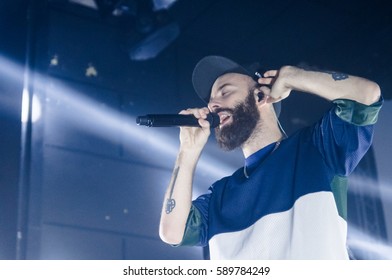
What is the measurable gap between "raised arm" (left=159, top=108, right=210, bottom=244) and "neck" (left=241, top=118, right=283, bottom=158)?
130 millimetres

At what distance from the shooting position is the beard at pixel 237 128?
1.64 meters

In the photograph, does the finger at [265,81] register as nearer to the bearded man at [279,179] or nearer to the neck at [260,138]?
the bearded man at [279,179]

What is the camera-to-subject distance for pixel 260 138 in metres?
1.65

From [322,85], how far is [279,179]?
26cm

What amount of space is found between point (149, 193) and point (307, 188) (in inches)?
50.1

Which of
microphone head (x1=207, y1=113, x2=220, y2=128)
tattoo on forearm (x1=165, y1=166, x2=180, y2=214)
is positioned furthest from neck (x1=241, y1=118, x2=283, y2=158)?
tattoo on forearm (x1=165, y1=166, x2=180, y2=214)

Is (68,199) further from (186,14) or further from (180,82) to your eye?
(186,14)

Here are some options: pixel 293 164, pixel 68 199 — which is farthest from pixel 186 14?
pixel 293 164

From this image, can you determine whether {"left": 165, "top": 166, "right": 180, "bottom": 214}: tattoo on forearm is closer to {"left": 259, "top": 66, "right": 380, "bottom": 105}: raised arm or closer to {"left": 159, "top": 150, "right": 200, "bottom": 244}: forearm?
{"left": 159, "top": 150, "right": 200, "bottom": 244}: forearm

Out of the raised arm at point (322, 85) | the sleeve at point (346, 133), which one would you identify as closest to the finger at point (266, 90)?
the raised arm at point (322, 85)

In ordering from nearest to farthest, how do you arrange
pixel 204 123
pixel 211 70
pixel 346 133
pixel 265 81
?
pixel 346 133, pixel 265 81, pixel 204 123, pixel 211 70

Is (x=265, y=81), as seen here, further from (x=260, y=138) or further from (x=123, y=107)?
(x=123, y=107)

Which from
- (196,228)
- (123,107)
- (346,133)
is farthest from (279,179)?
(123,107)

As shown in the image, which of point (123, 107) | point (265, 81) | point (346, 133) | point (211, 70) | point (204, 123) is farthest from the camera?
point (123, 107)
